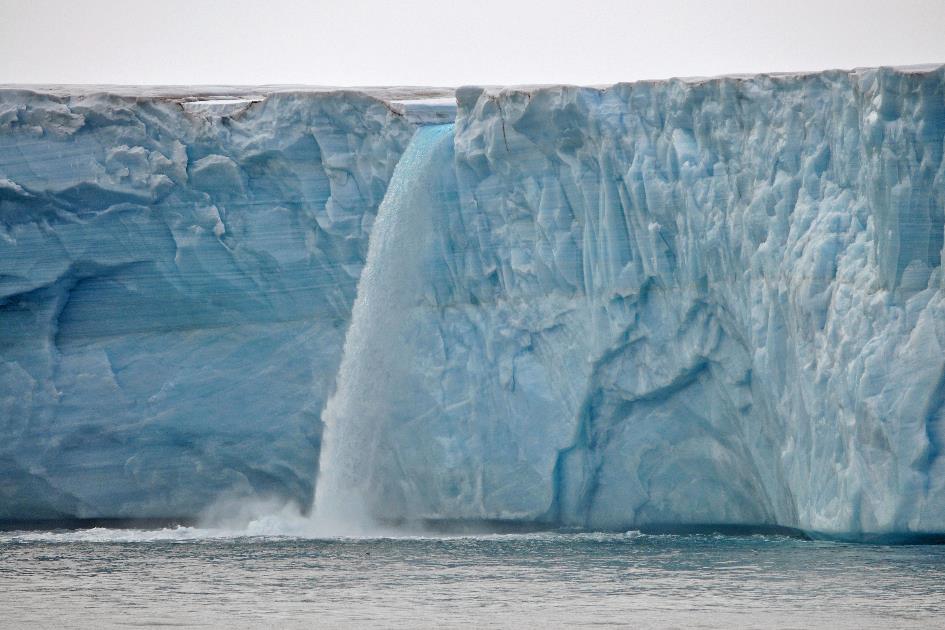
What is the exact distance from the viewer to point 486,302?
19.3 meters

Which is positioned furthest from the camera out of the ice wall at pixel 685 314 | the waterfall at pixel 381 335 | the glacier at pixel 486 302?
the waterfall at pixel 381 335

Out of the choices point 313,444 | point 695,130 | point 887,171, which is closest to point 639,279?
point 695,130

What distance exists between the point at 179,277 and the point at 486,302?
13.4ft

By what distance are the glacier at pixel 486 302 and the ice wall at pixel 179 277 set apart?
0.03 meters

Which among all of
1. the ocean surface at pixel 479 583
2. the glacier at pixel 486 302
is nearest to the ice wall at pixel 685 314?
the glacier at pixel 486 302

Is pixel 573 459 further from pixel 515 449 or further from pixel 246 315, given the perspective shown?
pixel 246 315

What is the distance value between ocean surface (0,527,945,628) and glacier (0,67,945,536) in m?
1.03

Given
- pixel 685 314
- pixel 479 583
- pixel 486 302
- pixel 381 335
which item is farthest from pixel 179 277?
pixel 479 583

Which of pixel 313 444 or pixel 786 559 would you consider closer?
pixel 786 559

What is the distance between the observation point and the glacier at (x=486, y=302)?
15828 millimetres

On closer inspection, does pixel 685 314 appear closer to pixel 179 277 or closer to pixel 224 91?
pixel 179 277

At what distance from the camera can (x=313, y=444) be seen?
20.7m

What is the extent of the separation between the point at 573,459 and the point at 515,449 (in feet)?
2.33

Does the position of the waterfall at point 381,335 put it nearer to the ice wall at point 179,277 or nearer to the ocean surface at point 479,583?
the ice wall at point 179,277
